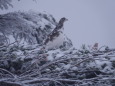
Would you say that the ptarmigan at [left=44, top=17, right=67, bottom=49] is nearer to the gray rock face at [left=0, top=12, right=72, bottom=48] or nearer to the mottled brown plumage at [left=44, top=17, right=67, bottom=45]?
the mottled brown plumage at [left=44, top=17, right=67, bottom=45]

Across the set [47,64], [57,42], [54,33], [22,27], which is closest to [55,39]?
[57,42]

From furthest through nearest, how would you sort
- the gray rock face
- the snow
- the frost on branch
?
Answer: the snow
the gray rock face
the frost on branch

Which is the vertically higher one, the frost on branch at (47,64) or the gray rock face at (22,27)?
the gray rock face at (22,27)

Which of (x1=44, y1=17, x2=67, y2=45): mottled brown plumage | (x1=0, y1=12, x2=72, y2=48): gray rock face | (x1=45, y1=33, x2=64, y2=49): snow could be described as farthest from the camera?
(x1=45, y1=33, x2=64, y2=49): snow

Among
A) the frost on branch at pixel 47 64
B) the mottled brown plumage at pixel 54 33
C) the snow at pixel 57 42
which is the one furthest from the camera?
the snow at pixel 57 42

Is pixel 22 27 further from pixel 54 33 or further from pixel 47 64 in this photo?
pixel 47 64

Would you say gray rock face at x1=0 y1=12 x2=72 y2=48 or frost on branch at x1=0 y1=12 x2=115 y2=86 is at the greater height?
gray rock face at x1=0 y1=12 x2=72 y2=48

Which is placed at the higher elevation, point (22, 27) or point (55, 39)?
point (22, 27)

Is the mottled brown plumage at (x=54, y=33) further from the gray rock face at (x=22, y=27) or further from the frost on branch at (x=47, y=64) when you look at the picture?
the frost on branch at (x=47, y=64)

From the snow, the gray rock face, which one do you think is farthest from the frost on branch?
the snow

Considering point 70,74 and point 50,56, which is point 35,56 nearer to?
point 50,56

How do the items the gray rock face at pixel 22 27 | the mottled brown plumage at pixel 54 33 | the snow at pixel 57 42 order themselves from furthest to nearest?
1. the snow at pixel 57 42
2. the mottled brown plumage at pixel 54 33
3. the gray rock face at pixel 22 27

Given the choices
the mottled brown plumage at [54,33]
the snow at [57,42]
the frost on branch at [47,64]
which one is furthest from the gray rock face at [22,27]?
the snow at [57,42]

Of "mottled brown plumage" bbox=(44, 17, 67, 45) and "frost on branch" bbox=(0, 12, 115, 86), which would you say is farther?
"mottled brown plumage" bbox=(44, 17, 67, 45)
